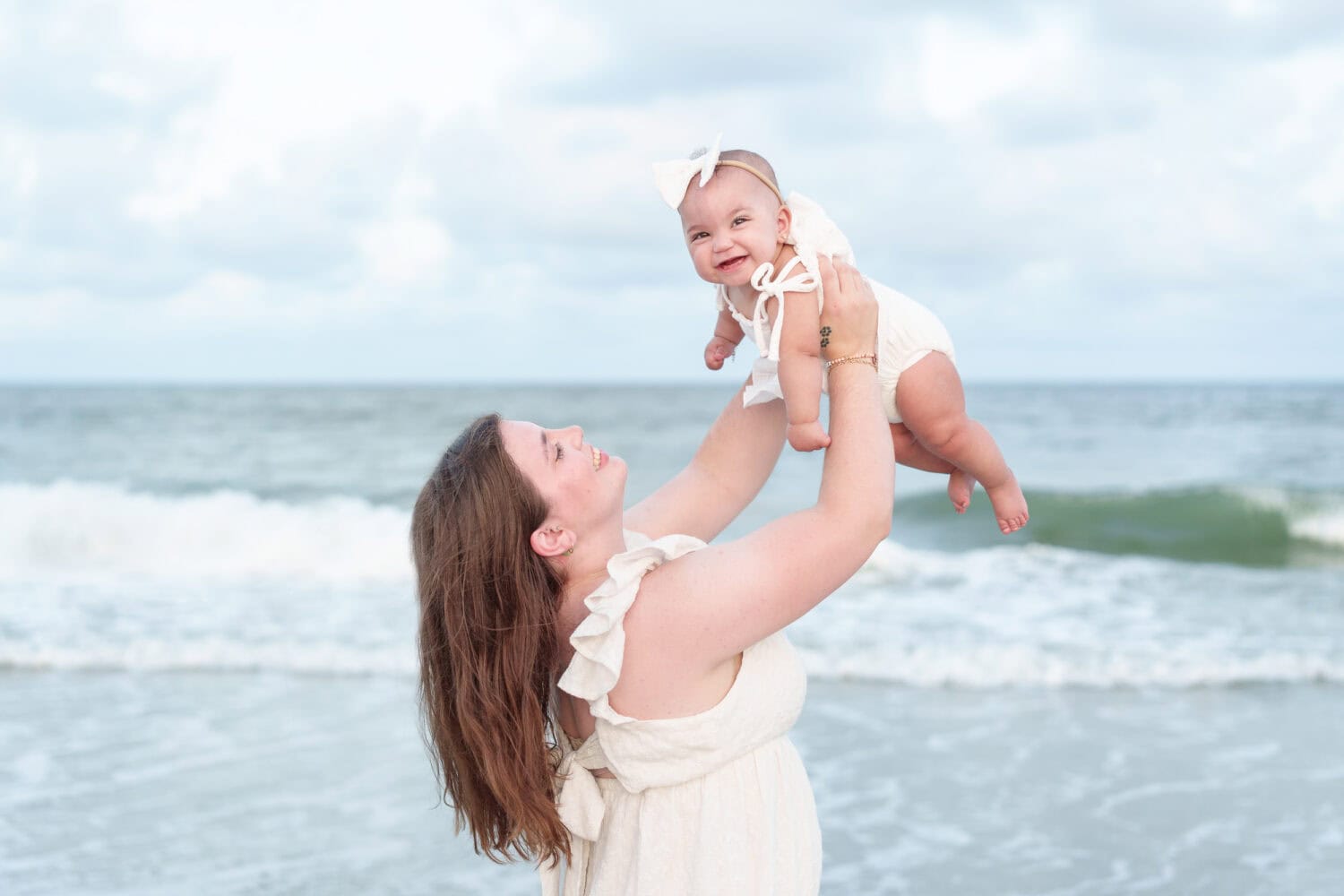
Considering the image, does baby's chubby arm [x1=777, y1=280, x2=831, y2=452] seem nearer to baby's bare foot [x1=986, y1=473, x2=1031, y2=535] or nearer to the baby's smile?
the baby's smile

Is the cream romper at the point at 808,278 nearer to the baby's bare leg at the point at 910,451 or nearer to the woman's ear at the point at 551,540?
the baby's bare leg at the point at 910,451

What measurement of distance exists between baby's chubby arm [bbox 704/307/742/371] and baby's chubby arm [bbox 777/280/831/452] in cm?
38

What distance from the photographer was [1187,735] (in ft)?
18.7

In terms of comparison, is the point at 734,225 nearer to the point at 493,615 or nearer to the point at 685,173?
the point at 685,173

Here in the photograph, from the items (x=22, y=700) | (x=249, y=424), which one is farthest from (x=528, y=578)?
(x=249, y=424)

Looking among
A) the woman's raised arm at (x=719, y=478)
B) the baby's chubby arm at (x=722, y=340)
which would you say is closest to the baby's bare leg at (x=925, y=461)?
the woman's raised arm at (x=719, y=478)

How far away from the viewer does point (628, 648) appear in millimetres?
1993

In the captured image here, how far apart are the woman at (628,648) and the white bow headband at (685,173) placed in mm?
315

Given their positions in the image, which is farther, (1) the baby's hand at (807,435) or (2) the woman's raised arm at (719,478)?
(2) the woman's raised arm at (719,478)

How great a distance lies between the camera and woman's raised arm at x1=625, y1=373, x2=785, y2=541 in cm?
254

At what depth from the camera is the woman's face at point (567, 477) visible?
6.82 feet

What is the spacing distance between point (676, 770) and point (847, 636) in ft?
18.1

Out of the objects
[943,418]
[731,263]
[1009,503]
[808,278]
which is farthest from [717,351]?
[1009,503]

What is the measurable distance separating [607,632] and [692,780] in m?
0.35
